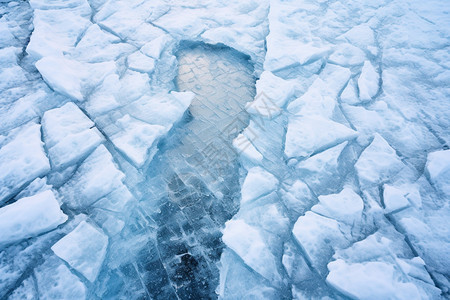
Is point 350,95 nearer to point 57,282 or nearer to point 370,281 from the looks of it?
point 370,281

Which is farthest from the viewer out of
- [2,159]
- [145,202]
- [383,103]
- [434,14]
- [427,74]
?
[434,14]

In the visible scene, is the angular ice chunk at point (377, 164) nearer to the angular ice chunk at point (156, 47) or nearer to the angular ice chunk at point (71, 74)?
the angular ice chunk at point (156, 47)

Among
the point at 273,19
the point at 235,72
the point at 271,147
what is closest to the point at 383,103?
the point at 271,147

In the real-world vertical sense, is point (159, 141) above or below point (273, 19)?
below

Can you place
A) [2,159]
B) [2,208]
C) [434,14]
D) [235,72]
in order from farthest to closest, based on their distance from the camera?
[434,14]
[235,72]
[2,159]
[2,208]

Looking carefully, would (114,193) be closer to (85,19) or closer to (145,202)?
(145,202)

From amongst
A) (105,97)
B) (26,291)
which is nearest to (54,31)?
(105,97)

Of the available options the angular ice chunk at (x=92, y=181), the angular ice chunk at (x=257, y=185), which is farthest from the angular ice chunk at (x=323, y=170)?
the angular ice chunk at (x=92, y=181)
